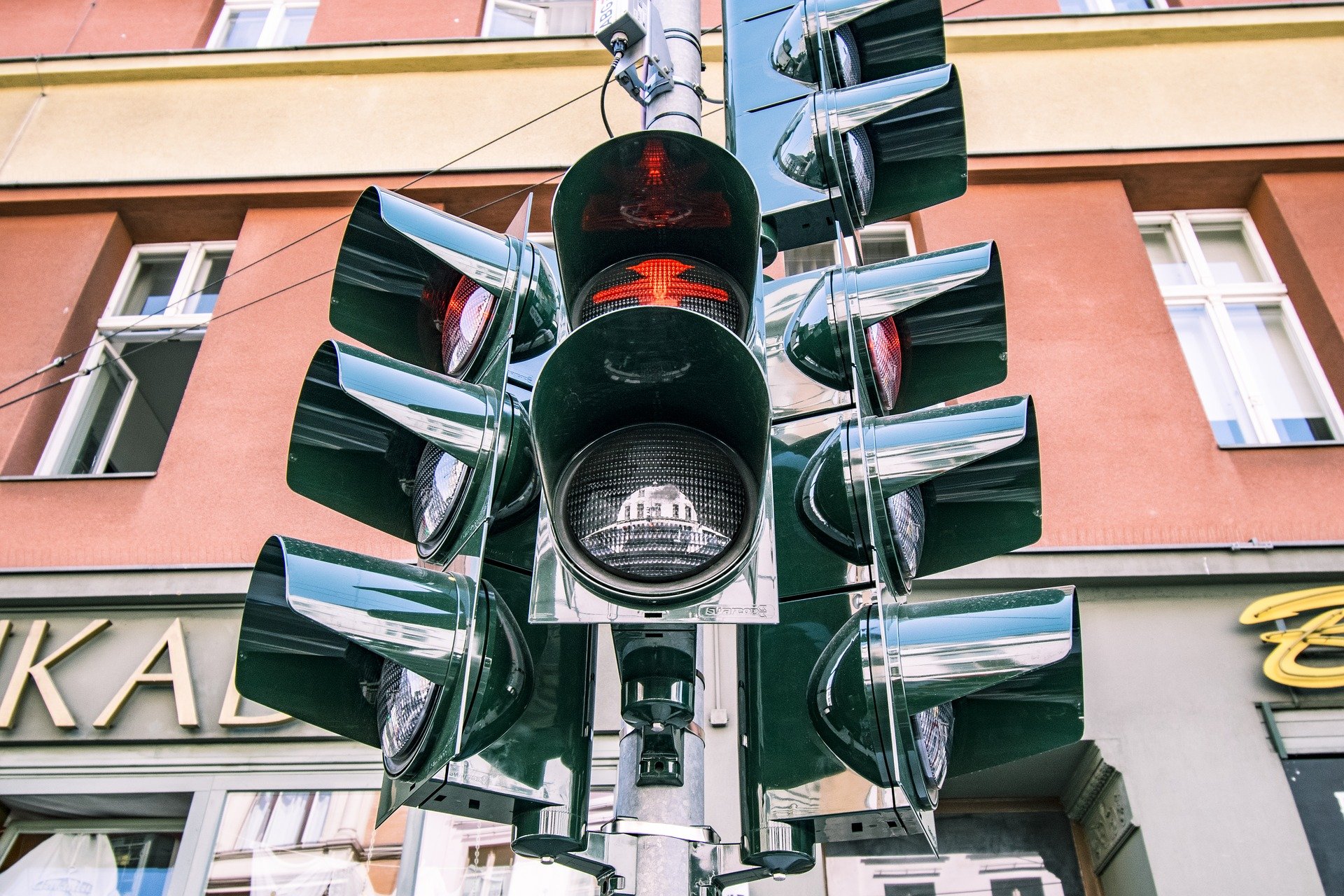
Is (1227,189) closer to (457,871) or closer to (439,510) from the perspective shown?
(457,871)

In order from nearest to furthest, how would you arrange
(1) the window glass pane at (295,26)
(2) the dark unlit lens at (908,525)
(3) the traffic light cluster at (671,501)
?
(3) the traffic light cluster at (671,501) → (2) the dark unlit lens at (908,525) → (1) the window glass pane at (295,26)

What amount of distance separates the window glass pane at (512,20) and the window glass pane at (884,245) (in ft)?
12.9

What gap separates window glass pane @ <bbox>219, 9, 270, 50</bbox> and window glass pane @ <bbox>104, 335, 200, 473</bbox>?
3564 mm

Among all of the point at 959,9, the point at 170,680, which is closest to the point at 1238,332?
the point at 959,9

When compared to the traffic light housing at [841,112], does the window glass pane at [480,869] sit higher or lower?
lower

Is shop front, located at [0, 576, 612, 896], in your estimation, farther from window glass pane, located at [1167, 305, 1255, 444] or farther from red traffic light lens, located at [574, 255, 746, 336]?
window glass pane, located at [1167, 305, 1255, 444]

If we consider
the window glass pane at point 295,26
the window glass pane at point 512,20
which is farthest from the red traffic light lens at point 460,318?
the window glass pane at point 295,26

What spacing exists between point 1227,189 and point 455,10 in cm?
687

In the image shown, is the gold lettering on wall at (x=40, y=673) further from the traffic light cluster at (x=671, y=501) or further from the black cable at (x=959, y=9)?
the black cable at (x=959, y=9)

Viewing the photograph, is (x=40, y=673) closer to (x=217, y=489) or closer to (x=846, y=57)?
(x=217, y=489)

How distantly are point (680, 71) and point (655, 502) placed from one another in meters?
1.74

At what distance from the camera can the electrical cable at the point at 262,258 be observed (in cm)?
828

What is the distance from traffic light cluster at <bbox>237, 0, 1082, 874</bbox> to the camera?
8.07 feet

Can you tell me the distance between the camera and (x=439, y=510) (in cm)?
300
